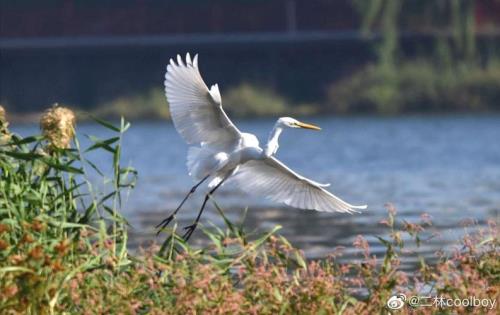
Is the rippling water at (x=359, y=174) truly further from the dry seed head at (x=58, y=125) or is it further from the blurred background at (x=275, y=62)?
the dry seed head at (x=58, y=125)

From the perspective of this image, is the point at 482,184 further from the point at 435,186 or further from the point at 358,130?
the point at 358,130

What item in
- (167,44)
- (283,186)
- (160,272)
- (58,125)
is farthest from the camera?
(167,44)

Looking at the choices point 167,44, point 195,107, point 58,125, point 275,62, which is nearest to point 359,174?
point 195,107

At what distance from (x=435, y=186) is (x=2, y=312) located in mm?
13815

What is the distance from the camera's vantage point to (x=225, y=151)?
9867mm

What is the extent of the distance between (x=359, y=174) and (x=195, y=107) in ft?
45.3

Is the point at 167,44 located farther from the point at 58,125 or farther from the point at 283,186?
the point at 58,125

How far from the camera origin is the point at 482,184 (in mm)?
20297

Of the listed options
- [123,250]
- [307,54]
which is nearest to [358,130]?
[307,54]

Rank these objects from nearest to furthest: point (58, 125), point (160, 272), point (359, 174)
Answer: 1. point (160, 272)
2. point (58, 125)
3. point (359, 174)

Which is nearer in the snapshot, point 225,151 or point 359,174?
point 225,151

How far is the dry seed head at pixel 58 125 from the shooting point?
7.97 m

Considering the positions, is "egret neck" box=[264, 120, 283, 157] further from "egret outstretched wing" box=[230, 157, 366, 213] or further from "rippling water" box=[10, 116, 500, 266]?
"rippling water" box=[10, 116, 500, 266]

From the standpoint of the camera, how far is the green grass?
6.93 meters
